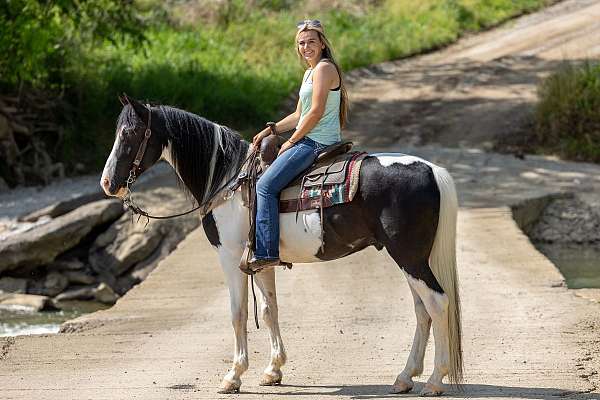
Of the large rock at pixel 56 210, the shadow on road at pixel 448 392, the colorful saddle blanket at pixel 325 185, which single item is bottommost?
the large rock at pixel 56 210

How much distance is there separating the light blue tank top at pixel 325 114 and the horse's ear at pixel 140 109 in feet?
3.57

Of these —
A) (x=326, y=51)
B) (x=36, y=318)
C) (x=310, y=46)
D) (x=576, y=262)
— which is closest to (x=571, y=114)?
(x=576, y=262)

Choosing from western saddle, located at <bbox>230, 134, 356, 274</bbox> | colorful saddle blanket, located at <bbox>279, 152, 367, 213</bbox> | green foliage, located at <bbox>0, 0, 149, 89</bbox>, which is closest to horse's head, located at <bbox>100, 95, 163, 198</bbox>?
western saddle, located at <bbox>230, 134, 356, 274</bbox>

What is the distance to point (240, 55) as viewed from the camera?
27234mm

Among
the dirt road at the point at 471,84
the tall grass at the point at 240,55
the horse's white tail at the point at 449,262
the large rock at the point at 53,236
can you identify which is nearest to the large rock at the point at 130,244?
the large rock at the point at 53,236

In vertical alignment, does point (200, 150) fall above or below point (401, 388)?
above

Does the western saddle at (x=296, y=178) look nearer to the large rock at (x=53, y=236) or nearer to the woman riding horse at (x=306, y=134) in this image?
the woman riding horse at (x=306, y=134)

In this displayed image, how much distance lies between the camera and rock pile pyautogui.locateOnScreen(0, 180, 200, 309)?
620 inches

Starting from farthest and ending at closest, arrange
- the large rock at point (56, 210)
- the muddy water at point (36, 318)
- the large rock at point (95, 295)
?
1. the large rock at point (56, 210)
2. the large rock at point (95, 295)
3. the muddy water at point (36, 318)

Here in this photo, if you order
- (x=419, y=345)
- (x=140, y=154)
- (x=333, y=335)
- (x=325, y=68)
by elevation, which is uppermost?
(x=325, y=68)

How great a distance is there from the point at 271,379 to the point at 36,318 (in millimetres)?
6757

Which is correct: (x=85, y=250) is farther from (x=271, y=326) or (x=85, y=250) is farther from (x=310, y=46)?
(x=310, y=46)

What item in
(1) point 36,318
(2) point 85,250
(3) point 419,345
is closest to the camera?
(3) point 419,345

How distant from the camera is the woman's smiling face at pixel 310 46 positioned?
764cm
